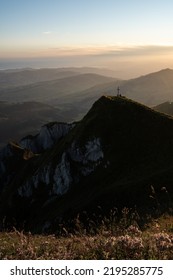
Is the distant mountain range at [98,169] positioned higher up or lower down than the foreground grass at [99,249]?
lower down

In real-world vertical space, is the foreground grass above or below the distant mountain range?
above

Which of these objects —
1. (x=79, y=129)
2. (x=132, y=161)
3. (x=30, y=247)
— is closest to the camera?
(x=30, y=247)

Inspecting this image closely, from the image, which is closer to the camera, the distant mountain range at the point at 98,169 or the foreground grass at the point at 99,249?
the foreground grass at the point at 99,249

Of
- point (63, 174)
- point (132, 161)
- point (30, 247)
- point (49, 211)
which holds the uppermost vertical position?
point (30, 247)

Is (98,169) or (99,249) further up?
(99,249)

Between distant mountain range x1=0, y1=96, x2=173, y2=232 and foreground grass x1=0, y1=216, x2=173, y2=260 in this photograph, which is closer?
foreground grass x1=0, y1=216, x2=173, y2=260

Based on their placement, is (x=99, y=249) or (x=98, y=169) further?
(x=98, y=169)

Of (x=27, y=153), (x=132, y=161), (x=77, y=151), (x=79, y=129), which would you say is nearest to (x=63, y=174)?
(x=77, y=151)
